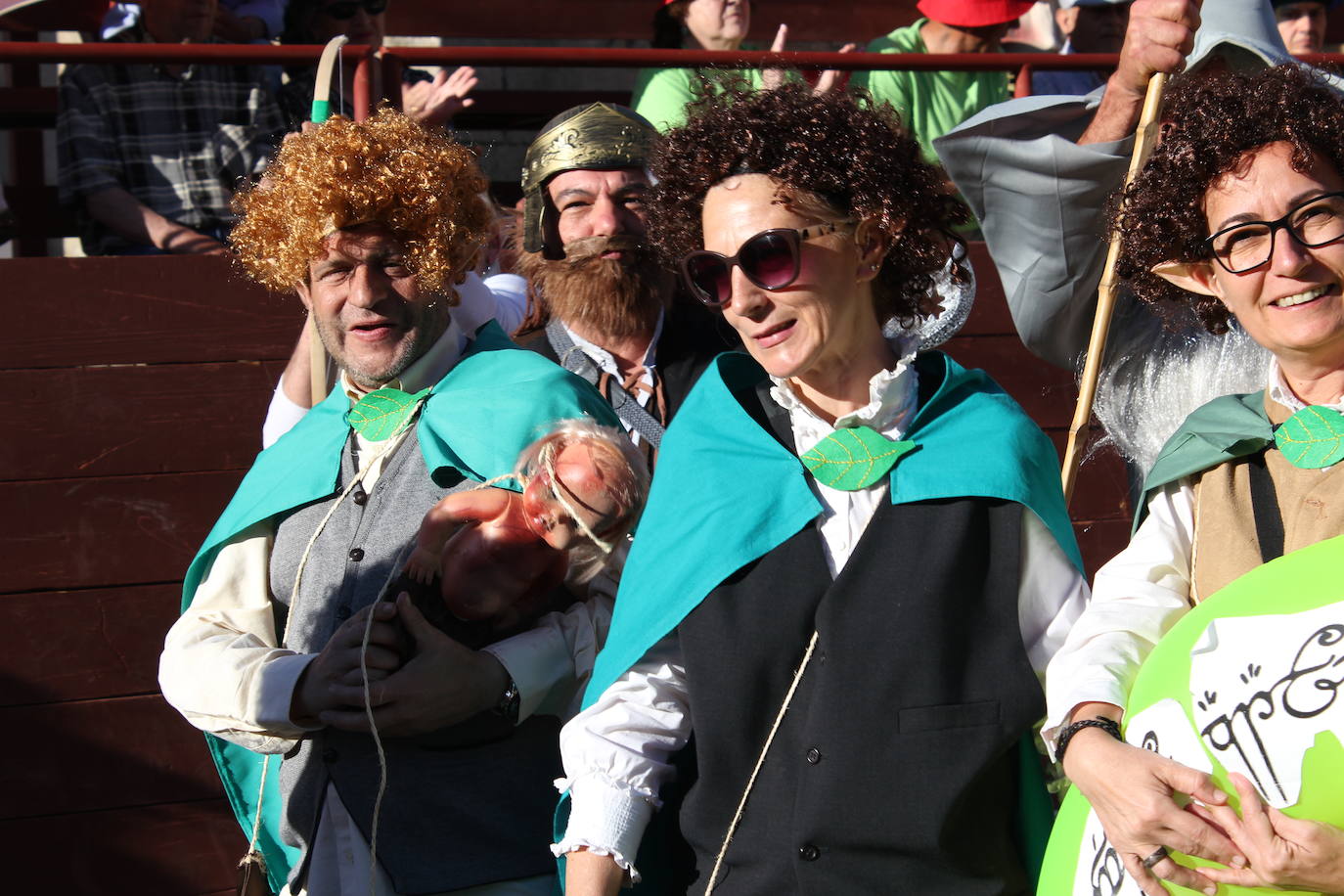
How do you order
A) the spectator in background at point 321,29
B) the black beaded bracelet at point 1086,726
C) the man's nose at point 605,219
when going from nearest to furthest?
1. the black beaded bracelet at point 1086,726
2. the man's nose at point 605,219
3. the spectator in background at point 321,29

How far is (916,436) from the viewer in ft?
8.11

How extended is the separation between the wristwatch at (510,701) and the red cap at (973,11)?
12.6 ft

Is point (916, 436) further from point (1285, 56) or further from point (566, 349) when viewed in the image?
point (566, 349)

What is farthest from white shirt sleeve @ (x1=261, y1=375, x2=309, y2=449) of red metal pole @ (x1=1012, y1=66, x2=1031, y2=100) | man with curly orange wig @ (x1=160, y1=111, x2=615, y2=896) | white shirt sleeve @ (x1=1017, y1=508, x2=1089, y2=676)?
red metal pole @ (x1=1012, y1=66, x2=1031, y2=100)

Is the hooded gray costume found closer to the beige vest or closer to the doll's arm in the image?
the beige vest

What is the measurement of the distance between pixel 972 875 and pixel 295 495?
1550mm

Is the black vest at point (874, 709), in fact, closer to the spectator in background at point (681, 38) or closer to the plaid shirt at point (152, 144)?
the spectator in background at point (681, 38)

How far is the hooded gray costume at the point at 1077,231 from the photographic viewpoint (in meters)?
3.24

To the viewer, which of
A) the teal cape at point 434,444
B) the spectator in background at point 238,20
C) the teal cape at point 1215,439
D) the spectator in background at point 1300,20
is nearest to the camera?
the teal cape at point 1215,439

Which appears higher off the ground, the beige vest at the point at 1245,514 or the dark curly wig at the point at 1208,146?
the dark curly wig at the point at 1208,146

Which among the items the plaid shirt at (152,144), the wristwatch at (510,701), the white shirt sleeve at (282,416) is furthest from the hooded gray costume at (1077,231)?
the plaid shirt at (152,144)

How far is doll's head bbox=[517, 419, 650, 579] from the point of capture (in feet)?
8.75

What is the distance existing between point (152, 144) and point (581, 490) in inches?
126

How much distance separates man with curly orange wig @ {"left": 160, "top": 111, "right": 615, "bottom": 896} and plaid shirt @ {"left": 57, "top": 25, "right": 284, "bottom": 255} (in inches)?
74.8
